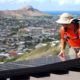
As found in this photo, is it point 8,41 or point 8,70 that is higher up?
point 8,70

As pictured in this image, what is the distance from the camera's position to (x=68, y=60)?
5.29 metres

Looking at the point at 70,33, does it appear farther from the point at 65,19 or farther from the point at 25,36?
the point at 25,36

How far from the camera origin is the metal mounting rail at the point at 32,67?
15.1ft

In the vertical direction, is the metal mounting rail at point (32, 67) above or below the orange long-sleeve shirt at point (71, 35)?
below

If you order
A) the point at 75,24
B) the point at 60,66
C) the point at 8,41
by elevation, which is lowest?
the point at 8,41

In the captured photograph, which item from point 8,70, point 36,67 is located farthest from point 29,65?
point 8,70

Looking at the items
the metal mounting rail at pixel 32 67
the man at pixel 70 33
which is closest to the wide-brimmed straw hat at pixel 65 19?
the man at pixel 70 33

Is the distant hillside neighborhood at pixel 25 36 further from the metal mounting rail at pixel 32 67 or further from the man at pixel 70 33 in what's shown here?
the metal mounting rail at pixel 32 67

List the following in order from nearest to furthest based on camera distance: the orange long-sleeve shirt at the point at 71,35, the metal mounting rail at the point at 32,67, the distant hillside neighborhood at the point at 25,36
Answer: the metal mounting rail at the point at 32,67 < the orange long-sleeve shirt at the point at 71,35 < the distant hillside neighborhood at the point at 25,36

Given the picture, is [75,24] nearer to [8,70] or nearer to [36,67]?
[36,67]

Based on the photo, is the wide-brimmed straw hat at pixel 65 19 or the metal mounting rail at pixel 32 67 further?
the wide-brimmed straw hat at pixel 65 19

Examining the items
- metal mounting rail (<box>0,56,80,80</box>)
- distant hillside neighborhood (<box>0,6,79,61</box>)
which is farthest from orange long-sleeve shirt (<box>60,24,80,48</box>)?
distant hillside neighborhood (<box>0,6,79,61</box>)

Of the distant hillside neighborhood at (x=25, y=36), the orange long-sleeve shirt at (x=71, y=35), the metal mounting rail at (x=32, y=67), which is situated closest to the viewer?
the metal mounting rail at (x=32, y=67)

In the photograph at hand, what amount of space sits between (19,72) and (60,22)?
6.60ft
